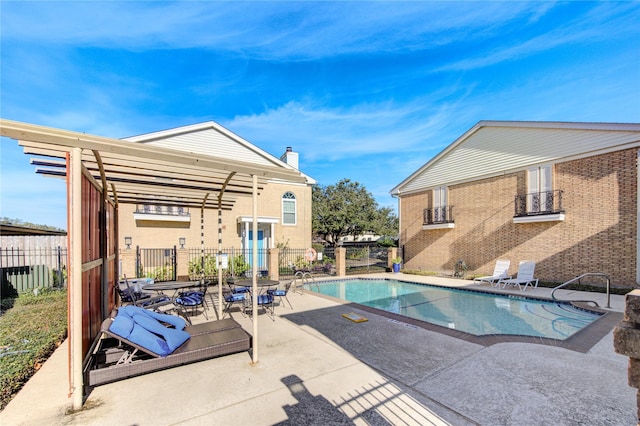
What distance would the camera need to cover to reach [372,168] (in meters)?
42.0

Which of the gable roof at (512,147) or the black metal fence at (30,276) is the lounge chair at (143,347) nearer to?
the black metal fence at (30,276)

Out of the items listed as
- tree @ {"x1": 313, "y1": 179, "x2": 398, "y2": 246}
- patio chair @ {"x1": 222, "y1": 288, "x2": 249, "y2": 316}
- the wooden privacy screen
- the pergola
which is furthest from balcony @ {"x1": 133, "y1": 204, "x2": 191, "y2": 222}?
tree @ {"x1": 313, "y1": 179, "x2": 398, "y2": 246}

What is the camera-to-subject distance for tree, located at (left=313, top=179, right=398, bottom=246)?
3291 cm

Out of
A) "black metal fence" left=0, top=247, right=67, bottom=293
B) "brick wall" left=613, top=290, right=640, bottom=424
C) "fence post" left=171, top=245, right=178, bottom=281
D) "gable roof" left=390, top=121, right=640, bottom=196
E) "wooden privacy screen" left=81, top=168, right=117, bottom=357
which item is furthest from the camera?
"fence post" left=171, top=245, right=178, bottom=281

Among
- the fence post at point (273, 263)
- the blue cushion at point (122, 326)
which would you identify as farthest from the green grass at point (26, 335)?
the fence post at point (273, 263)

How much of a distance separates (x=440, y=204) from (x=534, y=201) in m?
5.17

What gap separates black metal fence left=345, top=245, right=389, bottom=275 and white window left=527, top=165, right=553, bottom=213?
9328mm

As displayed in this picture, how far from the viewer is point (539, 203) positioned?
13.8m

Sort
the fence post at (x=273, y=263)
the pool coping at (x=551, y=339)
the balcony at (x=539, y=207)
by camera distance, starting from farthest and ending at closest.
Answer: the fence post at (x=273, y=263) → the balcony at (x=539, y=207) → the pool coping at (x=551, y=339)

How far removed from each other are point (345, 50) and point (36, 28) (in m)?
12.2

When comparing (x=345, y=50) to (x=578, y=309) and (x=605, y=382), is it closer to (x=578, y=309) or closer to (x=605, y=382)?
(x=578, y=309)

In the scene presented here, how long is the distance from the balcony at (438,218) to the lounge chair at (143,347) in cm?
1531

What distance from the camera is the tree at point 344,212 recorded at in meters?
32.9

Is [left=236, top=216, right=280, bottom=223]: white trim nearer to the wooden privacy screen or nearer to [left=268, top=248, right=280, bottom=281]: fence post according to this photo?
[left=268, top=248, right=280, bottom=281]: fence post
